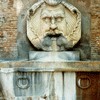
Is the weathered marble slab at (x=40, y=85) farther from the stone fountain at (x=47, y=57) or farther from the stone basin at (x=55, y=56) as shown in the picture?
the stone basin at (x=55, y=56)

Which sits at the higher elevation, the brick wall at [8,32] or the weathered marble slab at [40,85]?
the brick wall at [8,32]

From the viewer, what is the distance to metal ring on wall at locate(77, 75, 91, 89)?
309 inches

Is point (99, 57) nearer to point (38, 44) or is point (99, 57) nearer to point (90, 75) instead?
point (90, 75)

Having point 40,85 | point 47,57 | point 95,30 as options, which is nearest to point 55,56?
point 47,57

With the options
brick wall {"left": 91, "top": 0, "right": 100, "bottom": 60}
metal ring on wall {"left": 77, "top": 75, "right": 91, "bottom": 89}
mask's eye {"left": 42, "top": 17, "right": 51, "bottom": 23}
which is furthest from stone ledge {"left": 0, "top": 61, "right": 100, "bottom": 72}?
mask's eye {"left": 42, "top": 17, "right": 51, "bottom": 23}

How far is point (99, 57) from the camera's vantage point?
8.26m

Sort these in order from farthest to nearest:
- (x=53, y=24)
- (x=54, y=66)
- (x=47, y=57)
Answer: (x=53, y=24) < (x=47, y=57) < (x=54, y=66)

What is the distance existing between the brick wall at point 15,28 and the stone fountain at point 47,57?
0.22 metres

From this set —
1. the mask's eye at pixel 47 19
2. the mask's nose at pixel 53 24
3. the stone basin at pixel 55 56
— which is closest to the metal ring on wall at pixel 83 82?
the stone basin at pixel 55 56

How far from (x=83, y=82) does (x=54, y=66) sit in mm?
608

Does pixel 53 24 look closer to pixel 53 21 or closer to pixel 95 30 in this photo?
pixel 53 21

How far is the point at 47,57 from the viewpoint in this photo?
315 inches

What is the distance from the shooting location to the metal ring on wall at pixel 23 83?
7.80 meters

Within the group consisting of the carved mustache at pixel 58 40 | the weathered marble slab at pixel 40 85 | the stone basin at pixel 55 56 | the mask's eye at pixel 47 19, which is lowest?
the weathered marble slab at pixel 40 85
